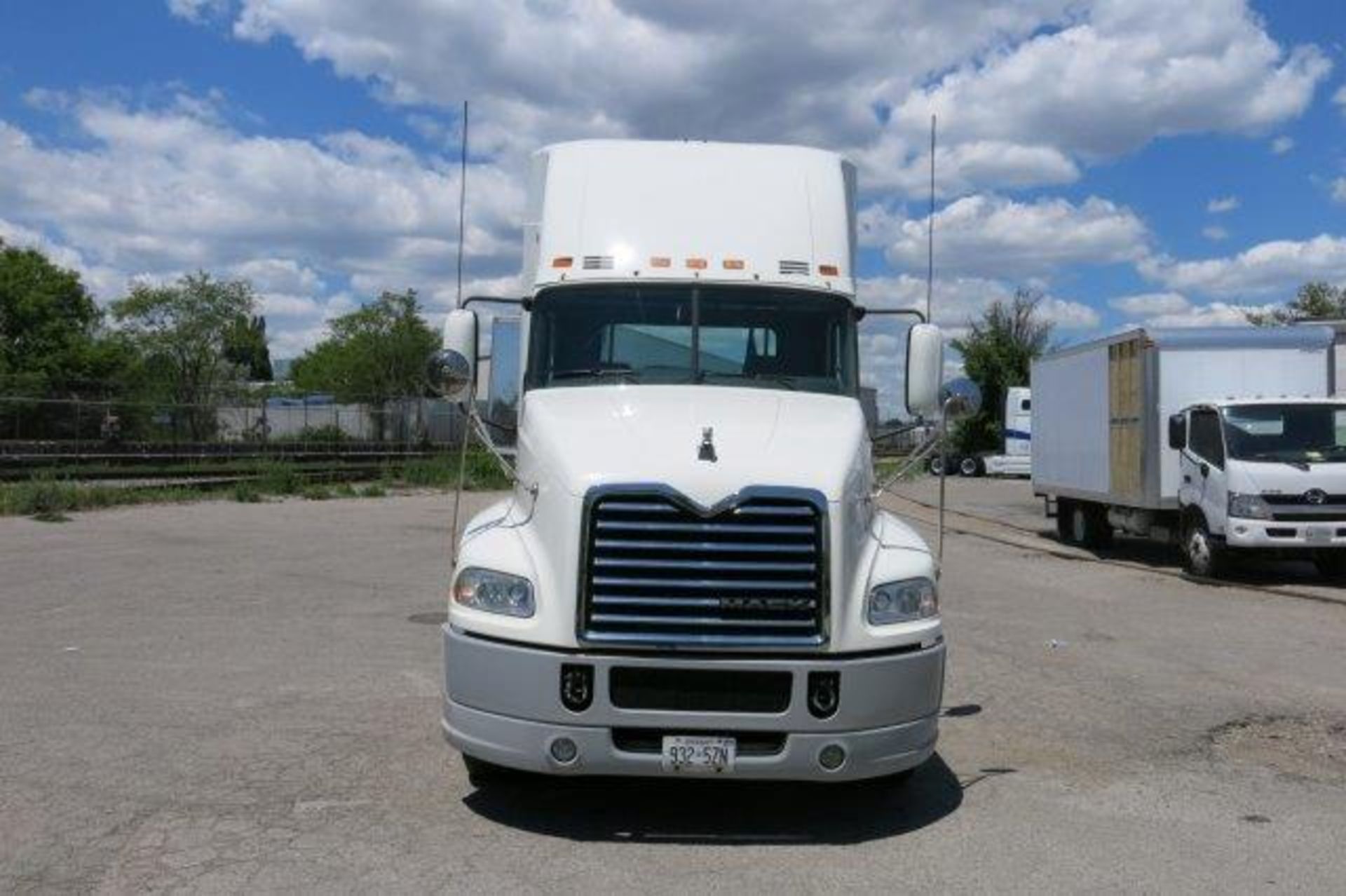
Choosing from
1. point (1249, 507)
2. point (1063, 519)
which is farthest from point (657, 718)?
point (1063, 519)

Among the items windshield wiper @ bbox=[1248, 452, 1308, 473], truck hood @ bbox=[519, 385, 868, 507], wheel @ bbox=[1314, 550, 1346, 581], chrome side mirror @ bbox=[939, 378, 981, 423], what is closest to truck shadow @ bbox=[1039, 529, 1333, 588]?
wheel @ bbox=[1314, 550, 1346, 581]

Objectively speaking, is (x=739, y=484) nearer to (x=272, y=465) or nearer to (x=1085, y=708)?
(x=1085, y=708)

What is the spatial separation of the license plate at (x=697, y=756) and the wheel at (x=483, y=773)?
3.53 ft

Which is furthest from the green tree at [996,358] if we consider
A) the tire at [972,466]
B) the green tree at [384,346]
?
the green tree at [384,346]

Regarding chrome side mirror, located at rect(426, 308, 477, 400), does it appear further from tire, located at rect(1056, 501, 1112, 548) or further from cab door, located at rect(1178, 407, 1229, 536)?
tire, located at rect(1056, 501, 1112, 548)

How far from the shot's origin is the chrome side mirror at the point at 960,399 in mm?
7566

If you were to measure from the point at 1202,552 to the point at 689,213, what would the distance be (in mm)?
11622

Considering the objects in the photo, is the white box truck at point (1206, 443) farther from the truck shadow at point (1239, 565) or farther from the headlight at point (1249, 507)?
the truck shadow at point (1239, 565)

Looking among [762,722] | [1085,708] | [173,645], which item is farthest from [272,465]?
[762,722]

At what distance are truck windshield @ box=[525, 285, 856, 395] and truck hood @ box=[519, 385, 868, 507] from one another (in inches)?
7.8

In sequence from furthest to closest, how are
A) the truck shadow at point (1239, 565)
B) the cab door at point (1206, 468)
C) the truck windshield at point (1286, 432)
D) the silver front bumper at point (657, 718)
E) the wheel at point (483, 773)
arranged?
the truck shadow at point (1239, 565) < the cab door at point (1206, 468) < the truck windshield at point (1286, 432) < the wheel at point (483, 773) < the silver front bumper at point (657, 718)

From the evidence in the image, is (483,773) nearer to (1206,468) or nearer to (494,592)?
(494,592)

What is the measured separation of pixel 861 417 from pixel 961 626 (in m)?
5.90

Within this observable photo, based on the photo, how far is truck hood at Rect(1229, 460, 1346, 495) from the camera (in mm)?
16391
